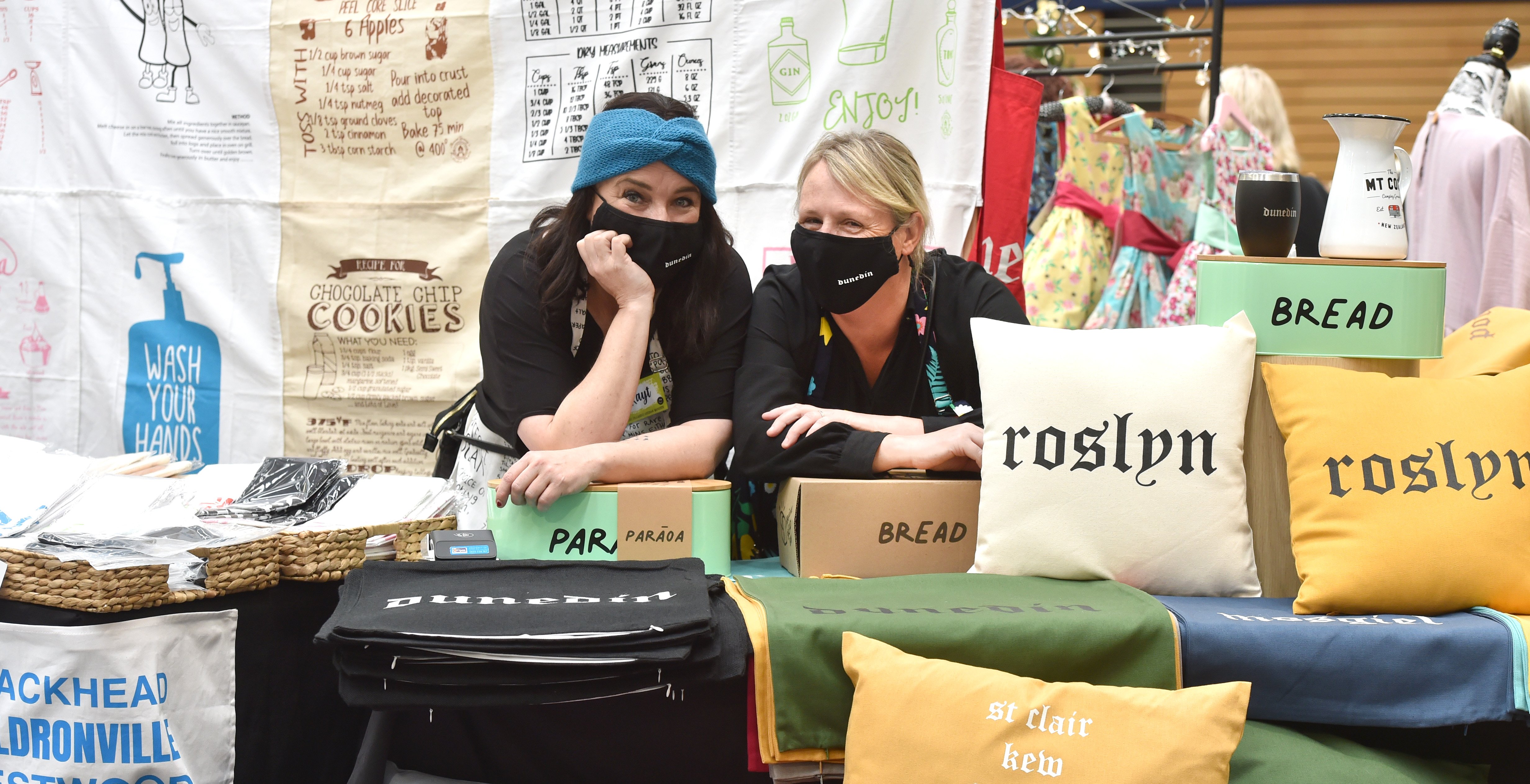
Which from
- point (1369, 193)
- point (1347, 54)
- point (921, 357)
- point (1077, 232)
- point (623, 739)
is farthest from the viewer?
point (1347, 54)

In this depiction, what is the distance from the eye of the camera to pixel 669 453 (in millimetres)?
1816

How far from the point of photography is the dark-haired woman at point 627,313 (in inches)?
73.8

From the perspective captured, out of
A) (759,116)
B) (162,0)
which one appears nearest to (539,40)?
(759,116)

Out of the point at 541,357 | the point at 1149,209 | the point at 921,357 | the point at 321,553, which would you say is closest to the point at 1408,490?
the point at 921,357

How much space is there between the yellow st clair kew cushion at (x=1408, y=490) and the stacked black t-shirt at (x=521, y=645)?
2.93 ft

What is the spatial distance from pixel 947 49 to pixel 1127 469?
1.42 meters

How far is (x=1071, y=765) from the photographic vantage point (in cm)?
Answer: 128

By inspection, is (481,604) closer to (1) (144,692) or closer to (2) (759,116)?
(1) (144,692)

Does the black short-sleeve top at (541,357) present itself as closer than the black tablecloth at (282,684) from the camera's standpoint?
No

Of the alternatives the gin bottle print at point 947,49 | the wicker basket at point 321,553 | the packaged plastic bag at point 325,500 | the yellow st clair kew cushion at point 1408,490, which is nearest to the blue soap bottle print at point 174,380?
the packaged plastic bag at point 325,500

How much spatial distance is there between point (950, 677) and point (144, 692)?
1188mm

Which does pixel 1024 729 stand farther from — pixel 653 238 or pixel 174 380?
pixel 174 380

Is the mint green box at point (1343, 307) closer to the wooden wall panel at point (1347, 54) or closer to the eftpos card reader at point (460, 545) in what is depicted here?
the eftpos card reader at point (460, 545)

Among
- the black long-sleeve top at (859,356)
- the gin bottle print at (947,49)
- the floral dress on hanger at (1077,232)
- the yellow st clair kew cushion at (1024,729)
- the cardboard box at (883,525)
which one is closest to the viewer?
the yellow st clair kew cushion at (1024,729)
